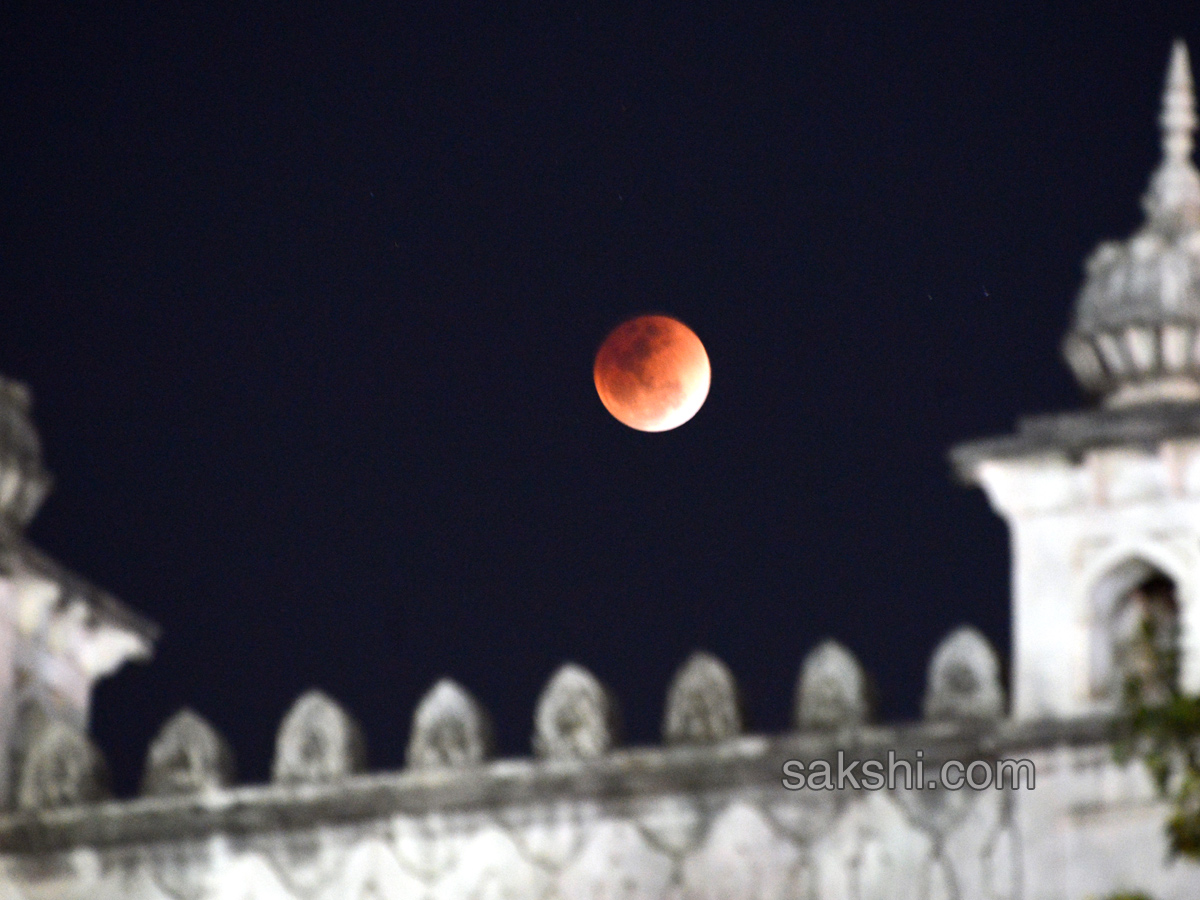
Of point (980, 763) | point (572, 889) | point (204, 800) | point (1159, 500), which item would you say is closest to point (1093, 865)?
point (980, 763)

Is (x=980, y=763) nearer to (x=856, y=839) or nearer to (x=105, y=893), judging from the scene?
(x=856, y=839)

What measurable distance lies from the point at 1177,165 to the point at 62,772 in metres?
10.6

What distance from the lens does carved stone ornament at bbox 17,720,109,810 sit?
26688mm

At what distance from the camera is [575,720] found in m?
24.8

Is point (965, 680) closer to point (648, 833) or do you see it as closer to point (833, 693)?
point (833, 693)

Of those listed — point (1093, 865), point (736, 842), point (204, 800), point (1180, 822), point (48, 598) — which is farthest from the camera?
point (48, 598)

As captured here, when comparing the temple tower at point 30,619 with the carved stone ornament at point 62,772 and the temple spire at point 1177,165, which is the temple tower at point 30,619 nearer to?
the carved stone ornament at point 62,772

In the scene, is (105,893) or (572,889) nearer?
(572,889)

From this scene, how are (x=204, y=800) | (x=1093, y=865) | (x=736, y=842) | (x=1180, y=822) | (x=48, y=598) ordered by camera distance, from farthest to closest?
1. (x=48, y=598)
2. (x=204, y=800)
3. (x=736, y=842)
4. (x=1093, y=865)
5. (x=1180, y=822)

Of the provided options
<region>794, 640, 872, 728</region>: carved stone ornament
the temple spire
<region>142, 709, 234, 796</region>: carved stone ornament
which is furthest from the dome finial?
<region>142, 709, 234, 796</region>: carved stone ornament

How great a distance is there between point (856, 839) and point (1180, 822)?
12.2 ft

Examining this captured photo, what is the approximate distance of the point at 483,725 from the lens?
83.1 ft

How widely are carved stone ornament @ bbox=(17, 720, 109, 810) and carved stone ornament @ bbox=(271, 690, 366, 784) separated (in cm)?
190

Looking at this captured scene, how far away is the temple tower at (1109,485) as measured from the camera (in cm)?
2272
